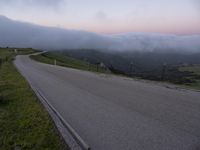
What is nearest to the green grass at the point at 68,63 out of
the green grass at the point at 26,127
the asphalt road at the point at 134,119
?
the asphalt road at the point at 134,119

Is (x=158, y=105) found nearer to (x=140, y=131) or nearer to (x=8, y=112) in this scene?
(x=140, y=131)

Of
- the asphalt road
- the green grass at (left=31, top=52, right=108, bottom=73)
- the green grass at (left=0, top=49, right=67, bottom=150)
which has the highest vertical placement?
the asphalt road

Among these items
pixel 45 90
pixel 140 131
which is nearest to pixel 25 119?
pixel 140 131

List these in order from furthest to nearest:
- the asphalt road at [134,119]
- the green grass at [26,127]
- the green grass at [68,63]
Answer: the green grass at [68,63] < the green grass at [26,127] < the asphalt road at [134,119]

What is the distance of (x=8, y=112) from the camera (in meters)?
9.02

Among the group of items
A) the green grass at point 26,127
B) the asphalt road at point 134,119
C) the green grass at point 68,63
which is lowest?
the green grass at point 68,63

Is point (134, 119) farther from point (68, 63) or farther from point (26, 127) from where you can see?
point (68, 63)

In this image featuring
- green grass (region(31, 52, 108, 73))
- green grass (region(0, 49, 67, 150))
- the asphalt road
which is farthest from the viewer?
green grass (region(31, 52, 108, 73))

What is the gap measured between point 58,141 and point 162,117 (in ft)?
10.1

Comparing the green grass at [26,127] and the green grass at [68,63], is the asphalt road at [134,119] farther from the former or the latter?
the green grass at [68,63]

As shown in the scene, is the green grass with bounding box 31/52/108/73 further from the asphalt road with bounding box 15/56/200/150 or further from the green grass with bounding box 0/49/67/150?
the green grass with bounding box 0/49/67/150

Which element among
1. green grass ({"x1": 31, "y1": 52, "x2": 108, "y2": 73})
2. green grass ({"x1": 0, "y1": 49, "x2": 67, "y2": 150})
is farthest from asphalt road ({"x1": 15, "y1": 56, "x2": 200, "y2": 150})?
green grass ({"x1": 31, "y1": 52, "x2": 108, "y2": 73})

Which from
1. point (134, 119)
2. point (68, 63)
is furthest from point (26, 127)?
point (68, 63)

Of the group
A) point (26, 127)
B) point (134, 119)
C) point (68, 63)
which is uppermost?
point (134, 119)
